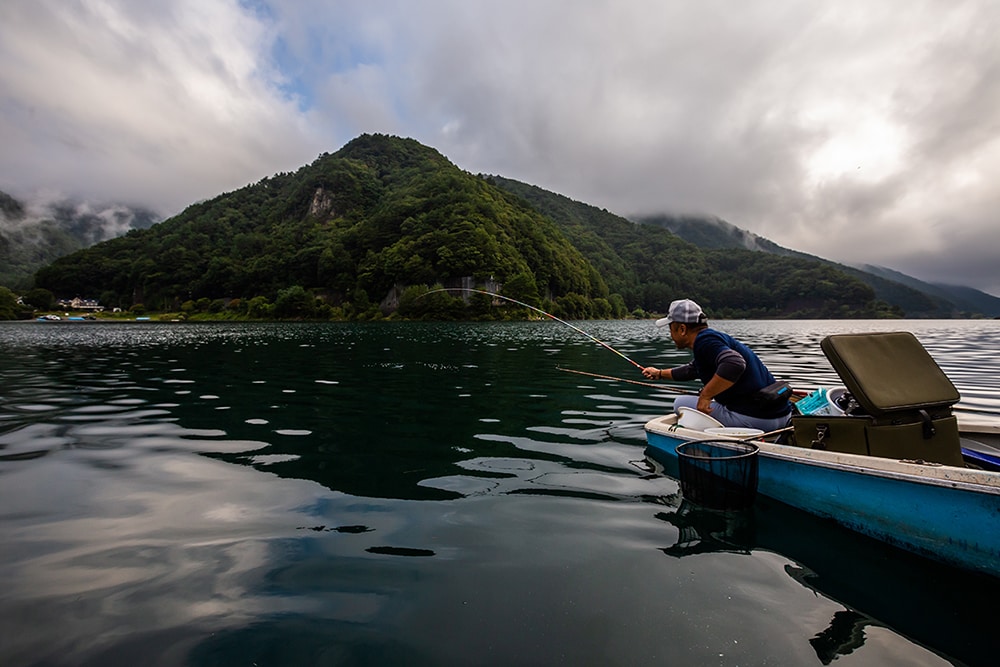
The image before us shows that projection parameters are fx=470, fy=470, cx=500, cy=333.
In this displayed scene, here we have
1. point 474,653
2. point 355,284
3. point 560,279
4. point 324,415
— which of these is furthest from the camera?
point 560,279

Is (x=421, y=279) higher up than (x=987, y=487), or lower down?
higher up

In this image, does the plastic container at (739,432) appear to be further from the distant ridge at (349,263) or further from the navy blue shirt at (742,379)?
the distant ridge at (349,263)

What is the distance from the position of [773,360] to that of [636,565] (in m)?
25.0

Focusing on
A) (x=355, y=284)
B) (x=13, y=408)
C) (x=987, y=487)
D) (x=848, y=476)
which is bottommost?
(x=13, y=408)

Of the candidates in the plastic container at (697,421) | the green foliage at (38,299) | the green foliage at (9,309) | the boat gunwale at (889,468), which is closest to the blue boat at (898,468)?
the boat gunwale at (889,468)

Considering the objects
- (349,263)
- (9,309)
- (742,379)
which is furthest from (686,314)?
(9,309)

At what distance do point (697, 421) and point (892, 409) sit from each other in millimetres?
2321

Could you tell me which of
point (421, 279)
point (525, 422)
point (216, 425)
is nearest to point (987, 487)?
point (525, 422)

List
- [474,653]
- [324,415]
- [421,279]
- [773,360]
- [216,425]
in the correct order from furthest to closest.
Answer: [421,279] < [773,360] < [324,415] < [216,425] < [474,653]

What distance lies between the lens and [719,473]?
5.55m

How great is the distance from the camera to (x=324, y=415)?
1115cm

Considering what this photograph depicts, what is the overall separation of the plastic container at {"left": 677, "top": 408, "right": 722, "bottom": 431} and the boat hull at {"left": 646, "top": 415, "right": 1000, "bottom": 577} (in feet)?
2.96

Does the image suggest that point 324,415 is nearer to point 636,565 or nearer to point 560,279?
point 636,565

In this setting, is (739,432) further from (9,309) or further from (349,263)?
(9,309)
